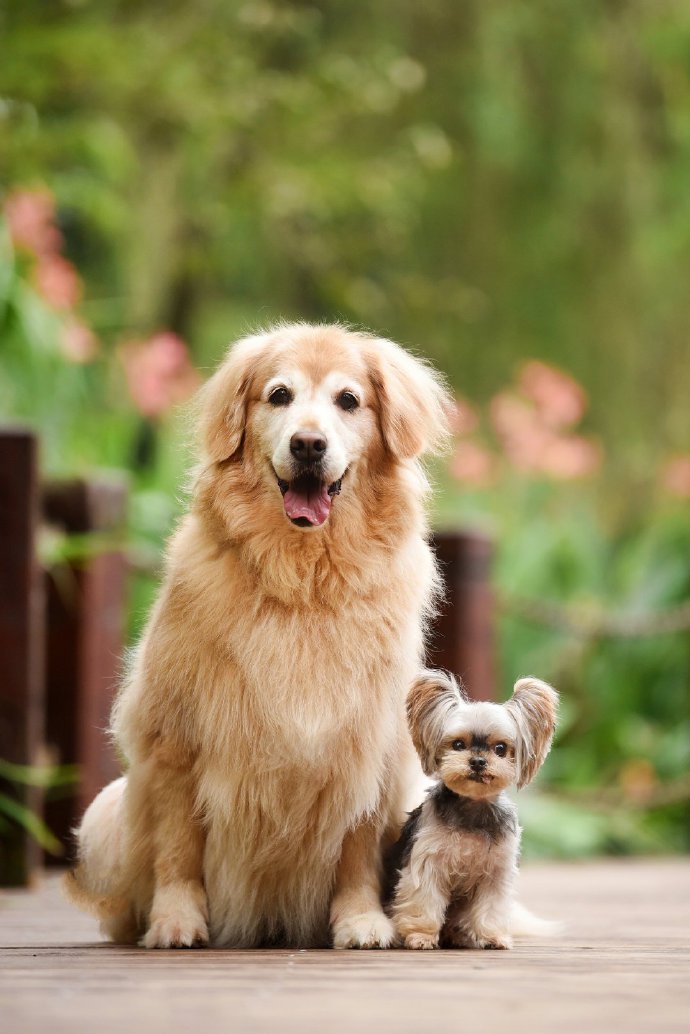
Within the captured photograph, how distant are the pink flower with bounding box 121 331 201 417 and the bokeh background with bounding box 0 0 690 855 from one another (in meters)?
0.02

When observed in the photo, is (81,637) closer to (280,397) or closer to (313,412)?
(280,397)

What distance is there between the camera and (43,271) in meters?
7.09

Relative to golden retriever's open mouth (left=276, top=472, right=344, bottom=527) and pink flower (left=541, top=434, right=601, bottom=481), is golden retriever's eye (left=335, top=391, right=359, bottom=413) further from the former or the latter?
pink flower (left=541, top=434, right=601, bottom=481)

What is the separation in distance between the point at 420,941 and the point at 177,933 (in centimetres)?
49

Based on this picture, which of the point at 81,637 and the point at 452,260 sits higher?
the point at 452,260

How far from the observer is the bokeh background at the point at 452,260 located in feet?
24.1

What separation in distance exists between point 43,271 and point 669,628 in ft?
10.3

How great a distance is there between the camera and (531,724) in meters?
3.17

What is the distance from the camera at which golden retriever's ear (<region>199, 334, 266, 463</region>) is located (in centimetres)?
343

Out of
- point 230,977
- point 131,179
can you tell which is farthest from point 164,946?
point 131,179

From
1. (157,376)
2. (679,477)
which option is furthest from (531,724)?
(679,477)

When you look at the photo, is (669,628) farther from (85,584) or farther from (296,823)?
(296,823)

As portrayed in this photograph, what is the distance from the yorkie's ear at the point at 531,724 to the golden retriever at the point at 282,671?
29cm

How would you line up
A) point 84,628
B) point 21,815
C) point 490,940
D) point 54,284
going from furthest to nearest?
point 54,284 → point 84,628 → point 21,815 → point 490,940
